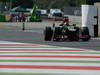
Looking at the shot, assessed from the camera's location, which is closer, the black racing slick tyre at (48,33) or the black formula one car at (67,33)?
the black formula one car at (67,33)

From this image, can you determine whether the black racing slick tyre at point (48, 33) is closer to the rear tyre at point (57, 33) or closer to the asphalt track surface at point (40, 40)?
the rear tyre at point (57, 33)

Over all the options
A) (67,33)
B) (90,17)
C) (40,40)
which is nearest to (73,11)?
(90,17)

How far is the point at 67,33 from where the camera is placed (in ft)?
55.7

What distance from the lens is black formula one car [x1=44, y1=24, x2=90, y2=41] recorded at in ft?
55.5

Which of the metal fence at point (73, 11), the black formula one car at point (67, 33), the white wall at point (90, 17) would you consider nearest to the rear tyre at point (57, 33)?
the black formula one car at point (67, 33)

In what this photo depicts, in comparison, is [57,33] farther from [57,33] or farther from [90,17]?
[90,17]

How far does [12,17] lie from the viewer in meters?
46.7

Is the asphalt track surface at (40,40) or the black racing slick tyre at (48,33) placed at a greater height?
the black racing slick tyre at (48,33)

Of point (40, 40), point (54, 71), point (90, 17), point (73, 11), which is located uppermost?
point (90, 17)

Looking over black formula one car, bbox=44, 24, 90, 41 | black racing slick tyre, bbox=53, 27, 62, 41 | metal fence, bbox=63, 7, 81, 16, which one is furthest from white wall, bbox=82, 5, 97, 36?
metal fence, bbox=63, 7, 81, 16

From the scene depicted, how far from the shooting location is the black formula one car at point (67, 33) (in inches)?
666

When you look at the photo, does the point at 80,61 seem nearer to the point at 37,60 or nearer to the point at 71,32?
the point at 37,60

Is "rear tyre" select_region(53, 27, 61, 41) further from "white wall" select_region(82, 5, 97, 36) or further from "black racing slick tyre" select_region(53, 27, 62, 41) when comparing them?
"white wall" select_region(82, 5, 97, 36)

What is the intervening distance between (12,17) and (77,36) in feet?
99.1
